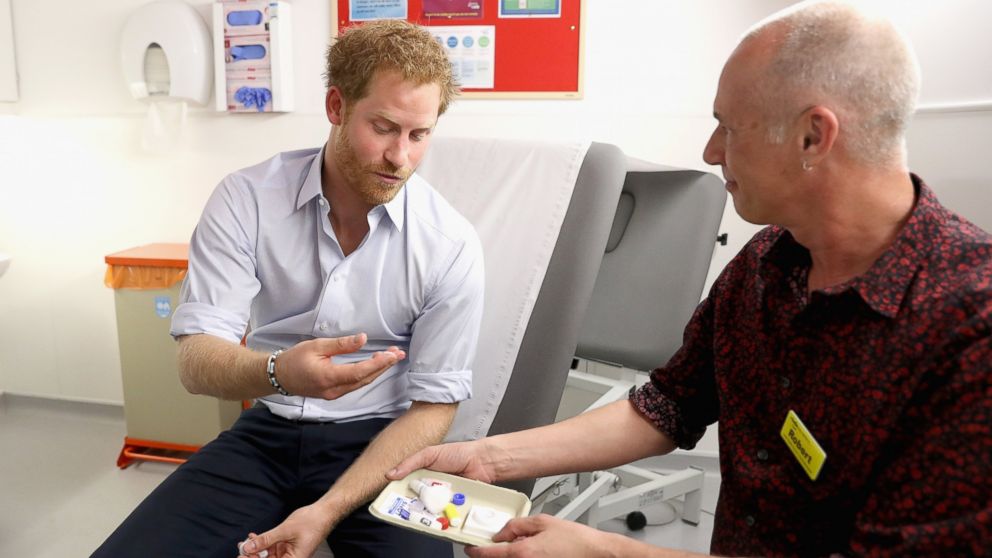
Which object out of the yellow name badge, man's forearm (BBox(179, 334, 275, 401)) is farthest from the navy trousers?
the yellow name badge

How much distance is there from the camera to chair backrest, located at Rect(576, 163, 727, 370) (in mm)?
1752

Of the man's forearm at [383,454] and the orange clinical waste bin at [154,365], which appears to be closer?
the man's forearm at [383,454]

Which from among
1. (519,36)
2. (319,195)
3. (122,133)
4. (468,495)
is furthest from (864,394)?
(122,133)

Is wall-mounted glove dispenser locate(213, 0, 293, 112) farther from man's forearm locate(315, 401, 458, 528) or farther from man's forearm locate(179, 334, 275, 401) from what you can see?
man's forearm locate(315, 401, 458, 528)

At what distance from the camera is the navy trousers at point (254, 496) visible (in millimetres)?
1174

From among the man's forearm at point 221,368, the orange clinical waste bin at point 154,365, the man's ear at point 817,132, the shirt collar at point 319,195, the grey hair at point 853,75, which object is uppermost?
the grey hair at point 853,75

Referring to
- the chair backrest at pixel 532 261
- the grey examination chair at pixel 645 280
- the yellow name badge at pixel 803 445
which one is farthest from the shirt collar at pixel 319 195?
the yellow name badge at pixel 803 445

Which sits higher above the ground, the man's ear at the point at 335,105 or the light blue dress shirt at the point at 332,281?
the man's ear at the point at 335,105

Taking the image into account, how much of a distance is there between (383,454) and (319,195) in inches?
20.0

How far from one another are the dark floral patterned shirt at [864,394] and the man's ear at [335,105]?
0.77m

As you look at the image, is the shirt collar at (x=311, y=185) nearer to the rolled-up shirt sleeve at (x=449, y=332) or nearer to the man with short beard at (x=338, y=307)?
the man with short beard at (x=338, y=307)

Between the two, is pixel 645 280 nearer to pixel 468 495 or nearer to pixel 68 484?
pixel 468 495

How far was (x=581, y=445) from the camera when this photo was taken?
115cm

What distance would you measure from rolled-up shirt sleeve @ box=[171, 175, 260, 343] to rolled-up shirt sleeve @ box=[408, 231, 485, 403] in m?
0.34
